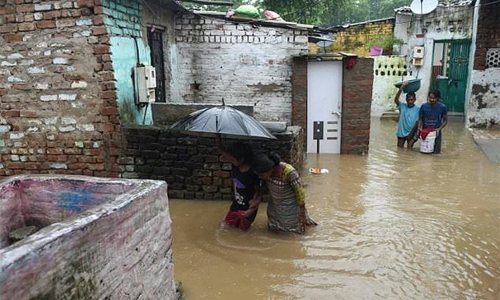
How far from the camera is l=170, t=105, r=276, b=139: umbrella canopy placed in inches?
160

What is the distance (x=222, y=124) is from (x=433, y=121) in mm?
5744

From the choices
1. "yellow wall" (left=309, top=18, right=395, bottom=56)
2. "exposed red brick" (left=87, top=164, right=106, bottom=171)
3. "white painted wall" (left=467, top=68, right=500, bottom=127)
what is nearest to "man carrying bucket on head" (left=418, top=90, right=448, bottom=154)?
"white painted wall" (left=467, top=68, right=500, bottom=127)

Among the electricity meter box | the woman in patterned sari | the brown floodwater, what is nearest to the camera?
the brown floodwater

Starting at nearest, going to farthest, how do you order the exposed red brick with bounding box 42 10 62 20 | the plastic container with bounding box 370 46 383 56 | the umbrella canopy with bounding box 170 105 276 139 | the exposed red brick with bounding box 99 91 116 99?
the umbrella canopy with bounding box 170 105 276 139, the exposed red brick with bounding box 42 10 62 20, the exposed red brick with bounding box 99 91 116 99, the plastic container with bounding box 370 46 383 56

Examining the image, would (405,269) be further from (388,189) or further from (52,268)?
(52,268)

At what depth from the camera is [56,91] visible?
5.39 metres

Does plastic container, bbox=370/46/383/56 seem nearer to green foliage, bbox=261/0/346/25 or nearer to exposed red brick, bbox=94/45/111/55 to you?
green foliage, bbox=261/0/346/25

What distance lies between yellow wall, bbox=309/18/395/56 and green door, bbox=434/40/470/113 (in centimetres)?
208

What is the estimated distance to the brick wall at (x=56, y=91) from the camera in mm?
5152

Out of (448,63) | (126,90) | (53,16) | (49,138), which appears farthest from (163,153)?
→ (448,63)

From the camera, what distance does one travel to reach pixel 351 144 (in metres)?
8.10

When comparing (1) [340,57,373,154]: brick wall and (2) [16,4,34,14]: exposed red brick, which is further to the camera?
(1) [340,57,373,154]: brick wall

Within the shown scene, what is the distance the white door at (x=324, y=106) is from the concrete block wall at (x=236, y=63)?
0.42 metres

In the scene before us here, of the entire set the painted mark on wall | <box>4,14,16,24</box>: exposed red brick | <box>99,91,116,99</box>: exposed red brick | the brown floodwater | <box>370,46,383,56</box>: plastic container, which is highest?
<box>370,46,383,56</box>: plastic container
